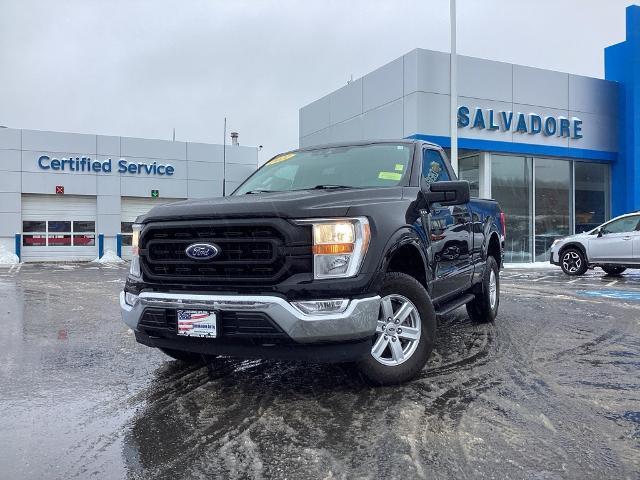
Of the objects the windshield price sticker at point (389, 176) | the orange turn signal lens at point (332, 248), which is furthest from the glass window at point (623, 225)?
the orange turn signal lens at point (332, 248)

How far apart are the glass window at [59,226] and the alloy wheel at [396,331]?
85.6ft

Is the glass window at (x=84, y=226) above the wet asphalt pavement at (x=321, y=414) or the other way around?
above

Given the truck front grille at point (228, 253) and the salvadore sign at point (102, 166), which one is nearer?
the truck front grille at point (228, 253)

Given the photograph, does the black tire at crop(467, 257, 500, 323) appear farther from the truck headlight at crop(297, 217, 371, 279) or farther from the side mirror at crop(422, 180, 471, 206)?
the truck headlight at crop(297, 217, 371, 279)

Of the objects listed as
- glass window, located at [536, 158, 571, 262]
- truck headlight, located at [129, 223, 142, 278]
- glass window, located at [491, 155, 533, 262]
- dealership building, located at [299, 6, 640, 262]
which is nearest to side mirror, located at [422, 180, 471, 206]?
truck headlight, located at [129, 223, 142, 278]

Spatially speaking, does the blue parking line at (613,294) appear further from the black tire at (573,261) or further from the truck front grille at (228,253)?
the truck front grille at (228,253)

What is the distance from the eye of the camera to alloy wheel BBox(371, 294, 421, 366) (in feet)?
13.0

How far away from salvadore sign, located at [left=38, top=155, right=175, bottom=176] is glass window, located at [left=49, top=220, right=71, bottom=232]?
2.55 metres

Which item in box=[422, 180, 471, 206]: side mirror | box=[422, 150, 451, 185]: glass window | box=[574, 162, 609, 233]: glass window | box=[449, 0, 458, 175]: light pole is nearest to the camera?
box=[422, 180, 471, 206]: side mirror

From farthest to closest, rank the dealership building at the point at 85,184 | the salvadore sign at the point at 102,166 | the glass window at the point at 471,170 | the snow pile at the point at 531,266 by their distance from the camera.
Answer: the salvadore sign at the point at 102,166
the dealership building at the point at 85,184
the glass window at the point at 471,170
the snow pile at the point at 531,266

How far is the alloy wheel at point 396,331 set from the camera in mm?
3963

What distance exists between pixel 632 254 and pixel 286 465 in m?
13.1

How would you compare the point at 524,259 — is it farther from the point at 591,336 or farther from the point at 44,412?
the point at 44,412

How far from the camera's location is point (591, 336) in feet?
20.4
